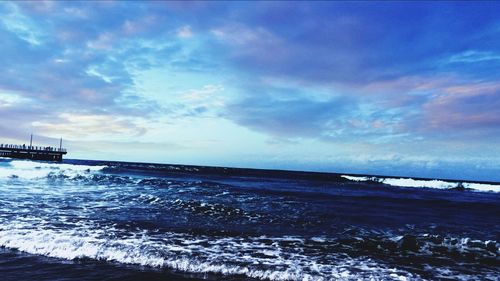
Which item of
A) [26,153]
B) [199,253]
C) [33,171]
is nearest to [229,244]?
[199,253]

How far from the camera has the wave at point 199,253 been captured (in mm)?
8492

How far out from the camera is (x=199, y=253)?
9.79 metres

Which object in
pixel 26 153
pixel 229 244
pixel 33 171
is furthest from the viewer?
pixel 26 153

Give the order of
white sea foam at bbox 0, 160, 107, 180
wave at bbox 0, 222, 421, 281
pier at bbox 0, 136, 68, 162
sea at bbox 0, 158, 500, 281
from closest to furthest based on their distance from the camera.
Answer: sea at bbox 0, 158, 500, 281 → wave at bbox 0, 222, 421, 281 → white sea foam at bbox 0, 160, 107, 180 → pier at bbox 0, 136, 68, 162

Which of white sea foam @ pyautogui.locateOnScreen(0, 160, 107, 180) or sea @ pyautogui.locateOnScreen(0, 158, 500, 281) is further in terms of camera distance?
white sea foam @ pyautogui.locateOnScreen(0, 160, 107, 180)

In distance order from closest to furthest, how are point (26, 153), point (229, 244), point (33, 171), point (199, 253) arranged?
point (199, 253)
point (229, 244)
point (33, 171)
point (26, 153)

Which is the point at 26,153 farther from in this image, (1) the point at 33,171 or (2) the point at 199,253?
(2) the point at 199,253

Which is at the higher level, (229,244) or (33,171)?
(33,171)

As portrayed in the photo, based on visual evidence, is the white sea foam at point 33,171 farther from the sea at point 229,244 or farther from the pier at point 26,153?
the pier at point 26,153

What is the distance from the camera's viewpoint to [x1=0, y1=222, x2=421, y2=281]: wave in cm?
849

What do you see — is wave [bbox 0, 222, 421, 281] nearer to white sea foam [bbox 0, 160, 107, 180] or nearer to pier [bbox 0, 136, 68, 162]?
white sea foam [bbox 0, 160, 107, 180]

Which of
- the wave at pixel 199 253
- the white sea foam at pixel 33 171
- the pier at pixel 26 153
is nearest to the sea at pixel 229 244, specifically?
the wave at pixel 199 253

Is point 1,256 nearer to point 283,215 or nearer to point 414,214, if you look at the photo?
point 283,215

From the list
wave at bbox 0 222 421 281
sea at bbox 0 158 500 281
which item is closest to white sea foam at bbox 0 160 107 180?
sea at bbox 0 158 500 281
